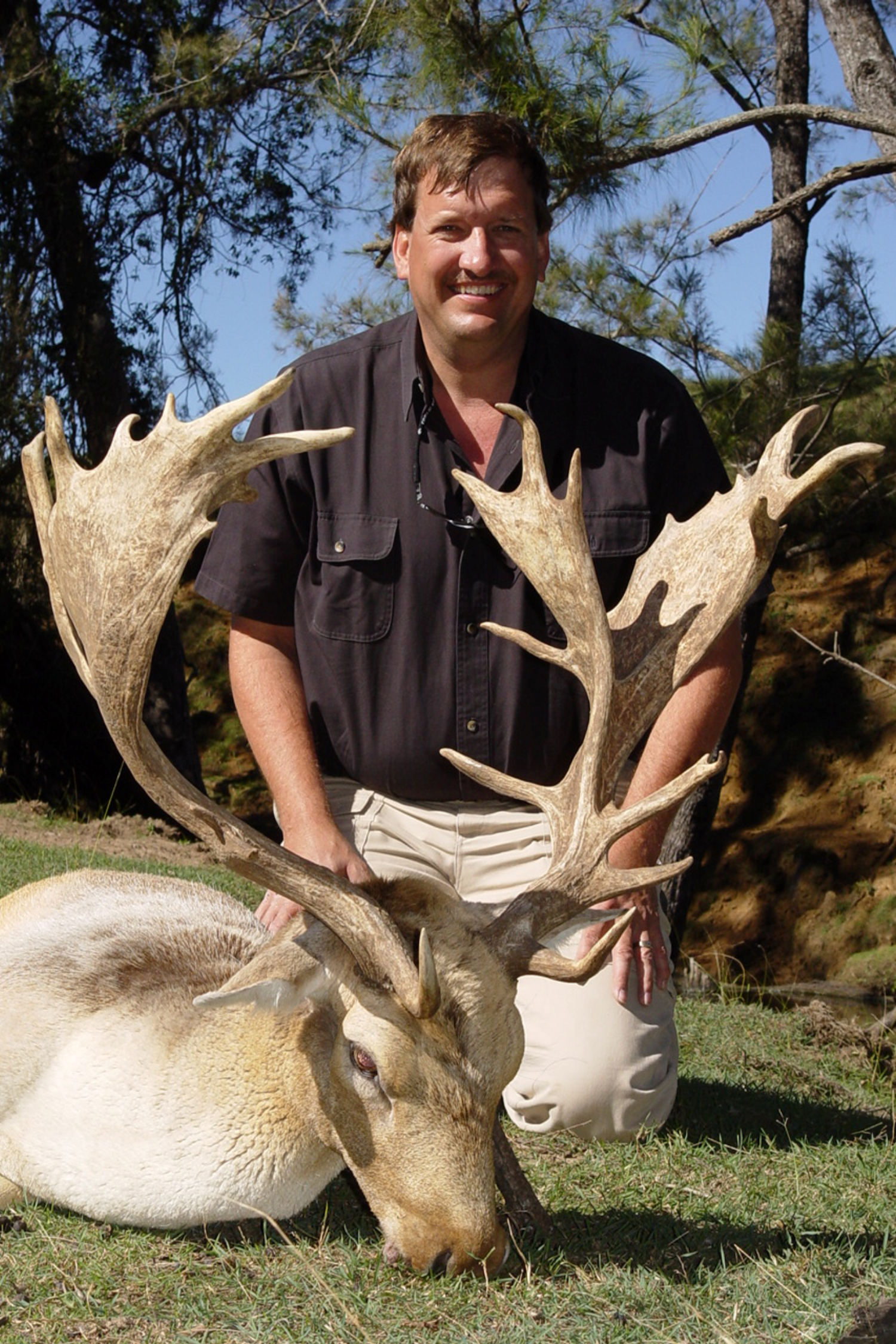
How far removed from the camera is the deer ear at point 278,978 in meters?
2.77

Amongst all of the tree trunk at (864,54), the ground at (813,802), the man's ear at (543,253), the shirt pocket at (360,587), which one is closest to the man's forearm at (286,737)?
the shirt pocket at (360,587)

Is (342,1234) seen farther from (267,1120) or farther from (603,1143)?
(603,1143)

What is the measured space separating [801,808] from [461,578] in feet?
25.9

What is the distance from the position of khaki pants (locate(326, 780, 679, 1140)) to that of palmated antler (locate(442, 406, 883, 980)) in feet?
2.60

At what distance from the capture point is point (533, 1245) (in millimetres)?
2928

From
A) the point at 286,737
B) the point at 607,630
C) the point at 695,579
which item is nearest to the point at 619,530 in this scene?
the point at 695,579

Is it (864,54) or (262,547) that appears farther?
(864,54)

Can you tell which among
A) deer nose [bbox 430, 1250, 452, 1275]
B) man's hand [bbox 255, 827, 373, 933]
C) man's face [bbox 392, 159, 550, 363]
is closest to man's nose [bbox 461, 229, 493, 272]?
man's face [bbox 392, 159, 550, 363]

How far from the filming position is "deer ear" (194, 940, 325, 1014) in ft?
9.09

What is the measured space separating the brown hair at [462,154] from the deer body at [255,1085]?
230cm

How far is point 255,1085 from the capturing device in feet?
9.57

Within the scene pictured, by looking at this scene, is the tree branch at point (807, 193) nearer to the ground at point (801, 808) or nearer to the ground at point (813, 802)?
the ground at point (813, 802)

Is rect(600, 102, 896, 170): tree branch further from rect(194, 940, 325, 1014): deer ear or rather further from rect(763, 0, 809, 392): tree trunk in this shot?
rect(194, 940, 325, 1014): deer ear

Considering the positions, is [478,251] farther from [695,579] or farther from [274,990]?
[274,990]
